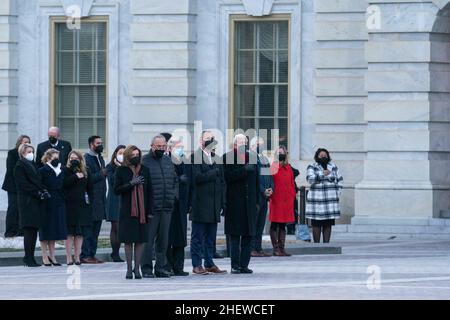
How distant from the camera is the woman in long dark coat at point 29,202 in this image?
86.3 feet

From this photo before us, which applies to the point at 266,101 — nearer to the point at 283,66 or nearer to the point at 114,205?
the point at 283,66

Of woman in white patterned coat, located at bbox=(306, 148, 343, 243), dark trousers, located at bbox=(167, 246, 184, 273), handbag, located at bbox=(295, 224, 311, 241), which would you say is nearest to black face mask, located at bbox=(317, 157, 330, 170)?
woman in white patterned coat, located at bbox=(306, 148, 343, 243)

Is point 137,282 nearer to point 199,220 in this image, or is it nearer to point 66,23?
point 199,220

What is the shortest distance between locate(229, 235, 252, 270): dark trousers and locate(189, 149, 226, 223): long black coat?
1.22 ft

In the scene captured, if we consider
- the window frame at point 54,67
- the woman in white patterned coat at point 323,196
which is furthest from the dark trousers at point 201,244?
the window frame at point 54,67

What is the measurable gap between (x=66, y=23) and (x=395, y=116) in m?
7.02

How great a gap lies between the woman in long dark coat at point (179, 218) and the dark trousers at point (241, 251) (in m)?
0.65

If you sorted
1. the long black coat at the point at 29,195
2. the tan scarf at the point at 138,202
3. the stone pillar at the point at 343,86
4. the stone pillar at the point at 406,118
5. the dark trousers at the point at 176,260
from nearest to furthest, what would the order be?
1. the tan scarf at the point at 138,202
2. the dark trousers at the point at 176,260
3. the long black coat at the point at 29,195
4. the stone pillar at the point at 406,118
5. the stone pillar at the point at 343,86

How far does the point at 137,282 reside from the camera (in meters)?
22.9

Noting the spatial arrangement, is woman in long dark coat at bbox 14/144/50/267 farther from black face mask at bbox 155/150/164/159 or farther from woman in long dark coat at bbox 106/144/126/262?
black face mask at bbox 155/150/164/159

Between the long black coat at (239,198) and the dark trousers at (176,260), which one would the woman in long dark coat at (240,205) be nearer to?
the long black coat at (239,198)

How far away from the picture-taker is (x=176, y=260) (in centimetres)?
2425
